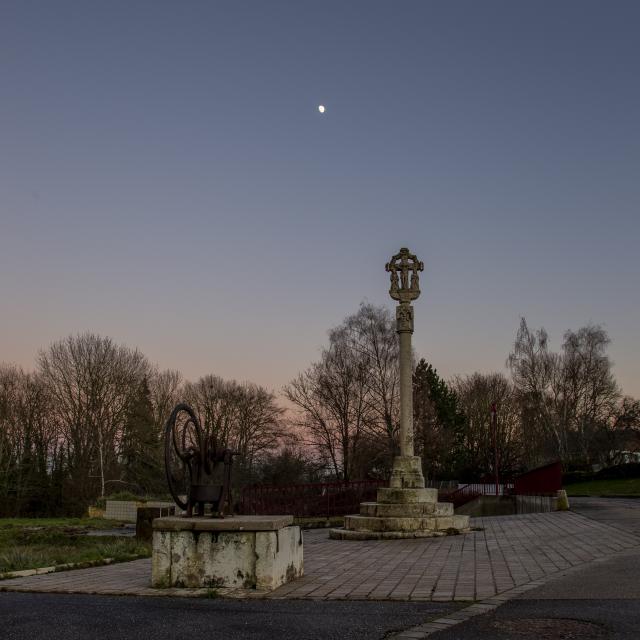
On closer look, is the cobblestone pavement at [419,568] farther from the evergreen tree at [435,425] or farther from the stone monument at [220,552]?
the evergreen tree at [435,425]

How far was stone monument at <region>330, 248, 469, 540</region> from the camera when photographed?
15.4m

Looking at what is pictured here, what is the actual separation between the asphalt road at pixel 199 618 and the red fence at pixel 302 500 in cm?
1578

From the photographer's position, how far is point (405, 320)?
1795 cm

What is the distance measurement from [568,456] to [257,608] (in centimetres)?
4943

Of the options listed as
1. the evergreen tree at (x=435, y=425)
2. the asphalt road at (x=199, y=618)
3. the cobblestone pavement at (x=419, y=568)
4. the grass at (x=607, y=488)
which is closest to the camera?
the asphalt road at (x=199, y=618)

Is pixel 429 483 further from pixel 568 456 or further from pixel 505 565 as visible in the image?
pixel 505 565

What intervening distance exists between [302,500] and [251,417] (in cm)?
2930

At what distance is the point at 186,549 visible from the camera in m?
7.80

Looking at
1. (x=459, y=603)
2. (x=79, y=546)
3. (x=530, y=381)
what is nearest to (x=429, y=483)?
(x=530, y=381)

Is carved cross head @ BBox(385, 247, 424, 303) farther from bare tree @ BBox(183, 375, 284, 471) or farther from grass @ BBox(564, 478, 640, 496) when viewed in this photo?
bare tree @ BBox(183, 375, 284, 471)

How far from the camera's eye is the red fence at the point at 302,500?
74.8 feet

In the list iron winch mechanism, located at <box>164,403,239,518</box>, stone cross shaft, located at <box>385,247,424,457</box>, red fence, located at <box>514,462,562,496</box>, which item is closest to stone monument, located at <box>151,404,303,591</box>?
iron winch mechanism, located at <box>164,403,239,518</box>

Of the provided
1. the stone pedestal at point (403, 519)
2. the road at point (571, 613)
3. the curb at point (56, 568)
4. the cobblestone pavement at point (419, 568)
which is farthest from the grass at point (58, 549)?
the road at point (571, 613)

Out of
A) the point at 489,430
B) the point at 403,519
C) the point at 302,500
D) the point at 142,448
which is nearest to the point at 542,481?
the point at 302,500
